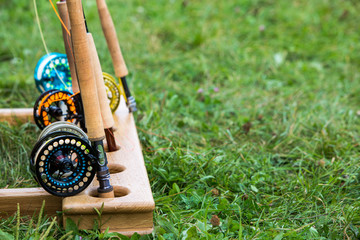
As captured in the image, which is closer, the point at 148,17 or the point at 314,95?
the point at 314,95

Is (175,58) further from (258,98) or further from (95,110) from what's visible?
(95,110)

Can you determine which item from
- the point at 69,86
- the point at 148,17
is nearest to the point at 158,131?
the point at 69,86

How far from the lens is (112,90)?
6.17 ft

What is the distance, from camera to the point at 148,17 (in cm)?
371

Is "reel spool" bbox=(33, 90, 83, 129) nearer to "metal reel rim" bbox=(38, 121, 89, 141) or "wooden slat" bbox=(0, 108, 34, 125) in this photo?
"metal reel rim" bbox=(38, 121, 89, 141)

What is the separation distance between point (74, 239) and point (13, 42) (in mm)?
2132

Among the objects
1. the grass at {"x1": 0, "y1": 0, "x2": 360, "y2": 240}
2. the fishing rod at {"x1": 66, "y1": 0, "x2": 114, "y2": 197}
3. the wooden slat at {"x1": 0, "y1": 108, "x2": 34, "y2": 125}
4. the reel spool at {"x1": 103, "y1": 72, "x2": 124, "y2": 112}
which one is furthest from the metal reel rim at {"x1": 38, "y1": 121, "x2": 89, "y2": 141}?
the wooden slat at {"x1": 0, "y1": 108, "x2": 34, "y2": 125}

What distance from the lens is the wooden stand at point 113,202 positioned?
1.36m

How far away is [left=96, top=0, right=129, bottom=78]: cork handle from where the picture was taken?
176cm

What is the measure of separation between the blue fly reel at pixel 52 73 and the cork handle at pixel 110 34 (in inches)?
8.1

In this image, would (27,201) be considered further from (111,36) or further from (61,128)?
(111,36)

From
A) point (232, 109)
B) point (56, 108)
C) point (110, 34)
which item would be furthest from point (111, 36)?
point (232, 109)

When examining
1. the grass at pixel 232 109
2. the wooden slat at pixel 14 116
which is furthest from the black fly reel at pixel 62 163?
the wooden slat at pixel 14 116

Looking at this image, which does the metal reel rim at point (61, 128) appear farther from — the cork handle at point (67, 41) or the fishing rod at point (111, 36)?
the fishing rod at point (111, 36)
